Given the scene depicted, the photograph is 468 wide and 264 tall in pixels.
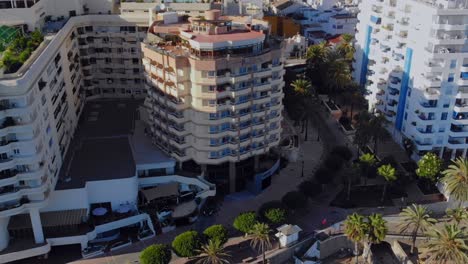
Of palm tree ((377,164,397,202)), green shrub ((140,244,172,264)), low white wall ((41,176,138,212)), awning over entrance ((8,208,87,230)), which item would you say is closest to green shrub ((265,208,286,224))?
green shrub ((140,244,172,264))

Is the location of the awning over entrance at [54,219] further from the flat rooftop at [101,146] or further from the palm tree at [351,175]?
the palm tree at [351,175]

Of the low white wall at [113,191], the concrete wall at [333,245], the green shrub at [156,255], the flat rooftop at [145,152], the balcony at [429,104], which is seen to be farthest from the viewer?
the balcony at [429,104]

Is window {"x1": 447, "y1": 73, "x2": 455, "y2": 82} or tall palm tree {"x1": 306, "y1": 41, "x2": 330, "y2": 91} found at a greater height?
window {"x1": 447, "y1": 73, "x2": 455, "y2": 82}

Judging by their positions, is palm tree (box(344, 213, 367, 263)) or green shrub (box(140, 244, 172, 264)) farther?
palm tree (box(344, 213, 367, 263))

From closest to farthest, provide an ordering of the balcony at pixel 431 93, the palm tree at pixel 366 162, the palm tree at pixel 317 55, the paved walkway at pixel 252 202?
the paved walkway at pixel 252 202, the palm tree at pixel 366 162, the balcony at pixel 431 93, the palm tree at pixel 317 55

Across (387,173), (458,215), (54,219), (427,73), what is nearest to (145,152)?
(54,219)

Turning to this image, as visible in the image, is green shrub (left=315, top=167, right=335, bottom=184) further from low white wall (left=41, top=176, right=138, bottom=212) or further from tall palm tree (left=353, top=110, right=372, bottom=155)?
low white wall (left=41, top=176, right=138, bottom=212)

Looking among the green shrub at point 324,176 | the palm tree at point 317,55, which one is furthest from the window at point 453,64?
the palm tree at point 317,55

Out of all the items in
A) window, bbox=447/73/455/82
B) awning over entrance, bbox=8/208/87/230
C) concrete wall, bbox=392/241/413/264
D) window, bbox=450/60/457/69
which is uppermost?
window, bbox=450/60/457/69
